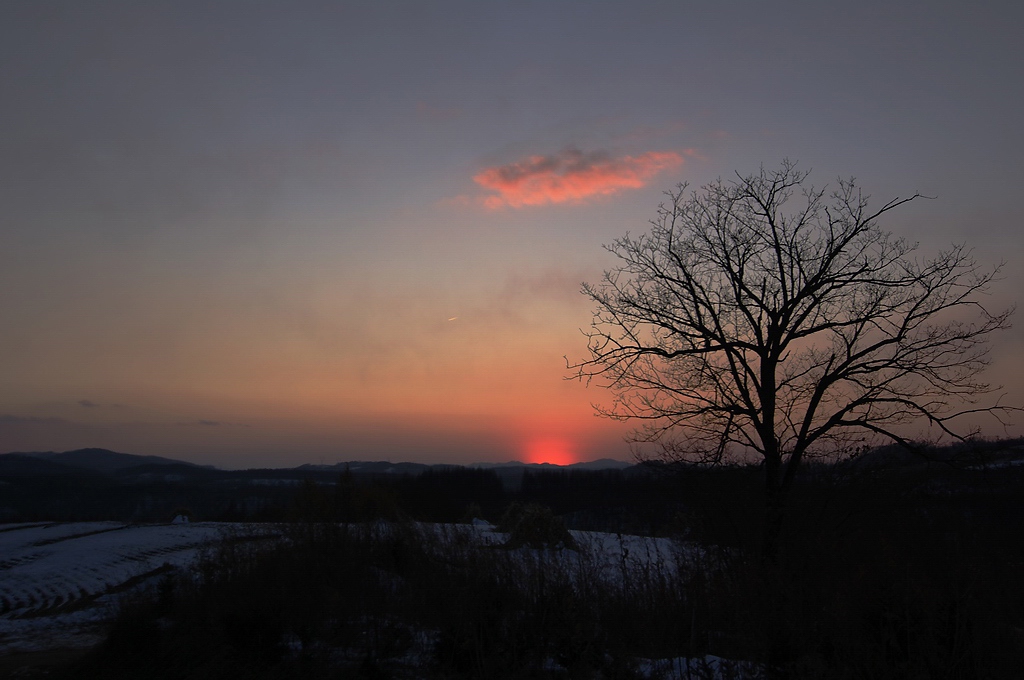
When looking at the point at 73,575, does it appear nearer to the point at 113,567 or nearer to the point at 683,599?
the point at 113,567

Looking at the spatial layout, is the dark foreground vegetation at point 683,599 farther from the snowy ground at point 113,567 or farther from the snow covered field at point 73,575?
the snow covered field at point 73,575

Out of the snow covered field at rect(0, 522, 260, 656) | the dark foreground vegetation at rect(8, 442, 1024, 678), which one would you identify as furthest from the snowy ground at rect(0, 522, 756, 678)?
the dark foreground vegetation at rect(8, 442, 1024, 678)

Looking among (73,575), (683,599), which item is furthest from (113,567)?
(683,599)

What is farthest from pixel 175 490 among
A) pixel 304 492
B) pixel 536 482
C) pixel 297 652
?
pixel 297 652

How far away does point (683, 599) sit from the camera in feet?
25.8

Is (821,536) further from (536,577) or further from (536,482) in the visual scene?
(536,482)

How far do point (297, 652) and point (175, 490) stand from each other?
117m

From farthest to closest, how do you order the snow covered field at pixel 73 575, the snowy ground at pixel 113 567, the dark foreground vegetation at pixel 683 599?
the snow covered field at pixel 73 575, the snowy ground at pixel 113 567, the dark foreground vegetation at pixel 683 599

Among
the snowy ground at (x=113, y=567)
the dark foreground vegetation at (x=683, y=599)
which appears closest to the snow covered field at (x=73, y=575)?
the snowy ground at (x=113, y=567)

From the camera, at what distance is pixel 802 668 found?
5961 mm

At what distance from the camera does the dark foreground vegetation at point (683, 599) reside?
604cm

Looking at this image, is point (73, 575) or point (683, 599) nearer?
point (683, 599)

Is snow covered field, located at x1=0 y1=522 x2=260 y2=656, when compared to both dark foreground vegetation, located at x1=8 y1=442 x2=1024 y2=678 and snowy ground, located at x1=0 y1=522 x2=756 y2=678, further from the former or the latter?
dark foreground vegetation, located at x1=8 y1=442 x2=1024 y2=678

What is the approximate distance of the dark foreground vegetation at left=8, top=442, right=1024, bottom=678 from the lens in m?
6.04
